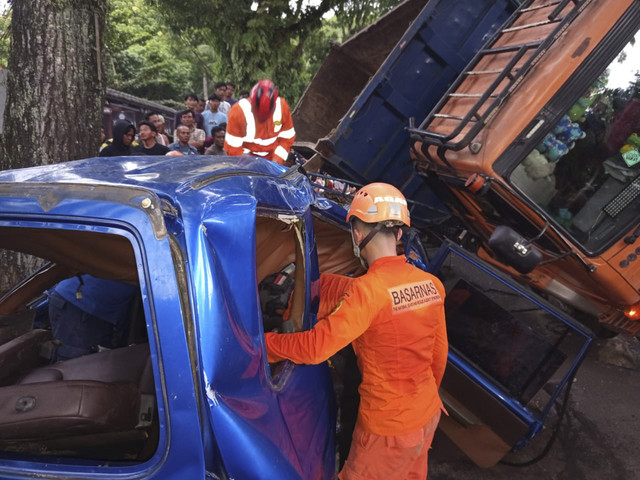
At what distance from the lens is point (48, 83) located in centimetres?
330

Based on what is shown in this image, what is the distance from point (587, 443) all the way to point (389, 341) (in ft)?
8.83

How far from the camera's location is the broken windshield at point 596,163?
319 cm

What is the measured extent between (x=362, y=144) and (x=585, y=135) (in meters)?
2.70

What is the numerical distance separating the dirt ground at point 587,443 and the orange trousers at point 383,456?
51.8 inches

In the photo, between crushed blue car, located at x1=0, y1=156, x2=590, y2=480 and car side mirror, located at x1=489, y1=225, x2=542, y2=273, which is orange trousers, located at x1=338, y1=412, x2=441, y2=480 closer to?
crushed blue car, located at x1=0, y1=156, x2=590, y2=480

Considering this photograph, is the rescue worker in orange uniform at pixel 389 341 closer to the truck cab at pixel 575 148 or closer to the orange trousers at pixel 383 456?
the orange trousers at pixel 383 456

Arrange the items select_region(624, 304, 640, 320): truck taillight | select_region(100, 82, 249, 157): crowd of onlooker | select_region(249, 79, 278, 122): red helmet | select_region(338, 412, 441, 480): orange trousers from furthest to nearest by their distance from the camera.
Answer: select_region(100, 82, 249, 157): crowd of onlooker < select_region(249, 79, 278, 122): red helmet < select_region(624, 304, 640, 320): truck taillight < select_region(338, 412, 441, 480): orange trousers

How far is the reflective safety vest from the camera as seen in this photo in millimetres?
4660

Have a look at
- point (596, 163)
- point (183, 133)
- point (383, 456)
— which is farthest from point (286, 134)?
point (383, 456)

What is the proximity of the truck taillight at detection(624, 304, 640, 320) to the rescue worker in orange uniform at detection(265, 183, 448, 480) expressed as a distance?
2475 mm

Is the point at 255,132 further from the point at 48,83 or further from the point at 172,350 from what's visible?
the point at 172,350

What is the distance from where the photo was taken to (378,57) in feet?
21.9

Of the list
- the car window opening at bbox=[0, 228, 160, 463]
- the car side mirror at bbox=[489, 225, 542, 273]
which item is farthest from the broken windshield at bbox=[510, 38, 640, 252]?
the car window opening at bbox=[0, 228, 160, 463]

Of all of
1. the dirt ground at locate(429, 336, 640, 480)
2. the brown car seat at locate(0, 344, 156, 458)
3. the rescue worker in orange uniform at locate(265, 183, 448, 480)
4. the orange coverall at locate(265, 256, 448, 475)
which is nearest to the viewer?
the brown car seat at locate(0, 344, 156, 458)
